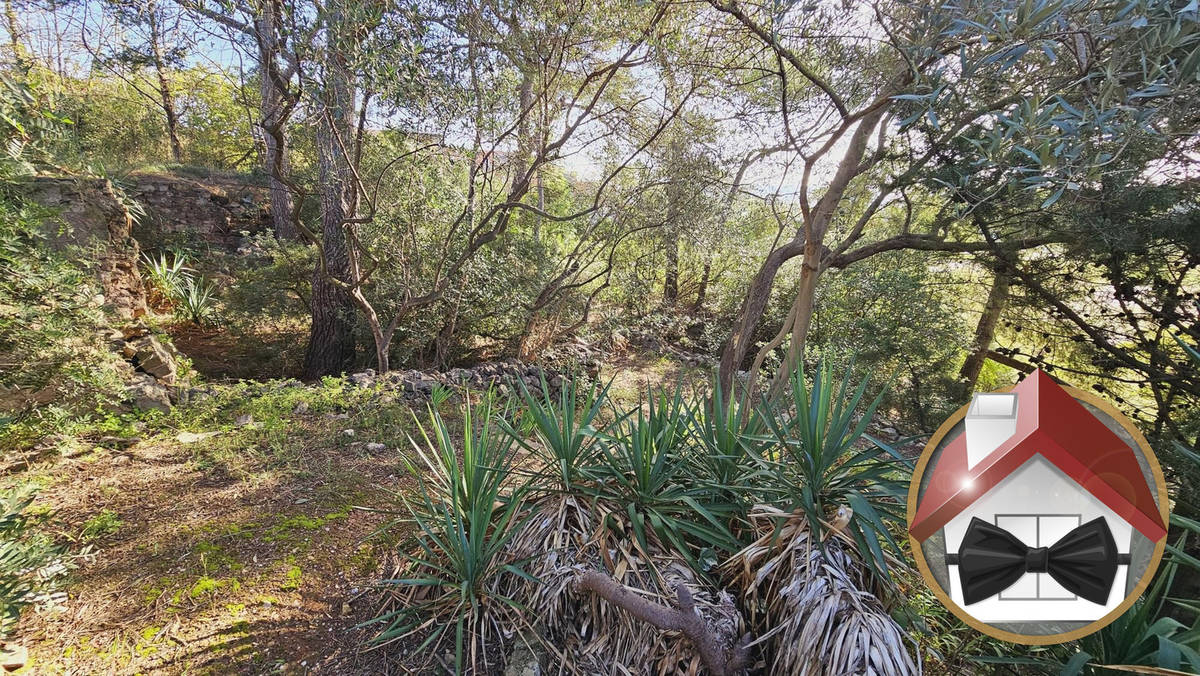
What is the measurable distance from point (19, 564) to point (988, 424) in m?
2.77

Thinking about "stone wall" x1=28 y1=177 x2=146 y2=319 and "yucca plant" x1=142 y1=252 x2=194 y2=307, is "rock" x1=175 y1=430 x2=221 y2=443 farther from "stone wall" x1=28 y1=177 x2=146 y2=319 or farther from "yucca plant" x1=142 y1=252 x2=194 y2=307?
"yucca plant" x1=142 y1=252 x2=194 y2=307

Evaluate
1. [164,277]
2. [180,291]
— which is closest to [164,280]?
[164,277]

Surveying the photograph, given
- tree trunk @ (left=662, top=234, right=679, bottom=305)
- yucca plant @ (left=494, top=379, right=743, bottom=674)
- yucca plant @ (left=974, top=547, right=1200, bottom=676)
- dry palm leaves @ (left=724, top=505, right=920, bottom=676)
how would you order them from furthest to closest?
tree trunk @ (left=662, top=234, right=679, bottom=305) → yucca plant @ (left=494, top=379, right=743, bottom=674) → dry palm leaves @ (left=724, top=505, right=920, bottom=676) → yucca plant @ (left=974, top=547, right=1200, bottom=676)

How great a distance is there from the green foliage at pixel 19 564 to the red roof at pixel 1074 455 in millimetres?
2602

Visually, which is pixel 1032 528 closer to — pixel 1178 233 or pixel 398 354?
pixel 1178 233

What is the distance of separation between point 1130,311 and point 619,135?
4.42 meters

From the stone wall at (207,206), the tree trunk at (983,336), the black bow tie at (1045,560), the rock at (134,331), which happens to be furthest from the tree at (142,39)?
the tree trunk at (983,336)

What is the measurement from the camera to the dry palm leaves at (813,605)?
1.06 metres

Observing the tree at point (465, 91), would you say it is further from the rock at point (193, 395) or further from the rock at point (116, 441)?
the rock at point (116, 441)

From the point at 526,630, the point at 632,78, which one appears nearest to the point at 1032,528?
the point at 526,630

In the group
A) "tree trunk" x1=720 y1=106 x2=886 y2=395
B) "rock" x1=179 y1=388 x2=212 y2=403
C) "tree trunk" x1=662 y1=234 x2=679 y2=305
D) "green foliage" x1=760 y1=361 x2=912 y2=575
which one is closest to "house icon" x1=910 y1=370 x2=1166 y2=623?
"green foliage" x1=760 y1=361 x2=912 y2=575

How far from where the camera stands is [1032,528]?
0.78 m

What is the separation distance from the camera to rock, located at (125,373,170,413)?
302 centimetres

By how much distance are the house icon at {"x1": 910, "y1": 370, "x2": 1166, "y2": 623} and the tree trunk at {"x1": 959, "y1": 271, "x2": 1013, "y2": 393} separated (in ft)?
13.6
